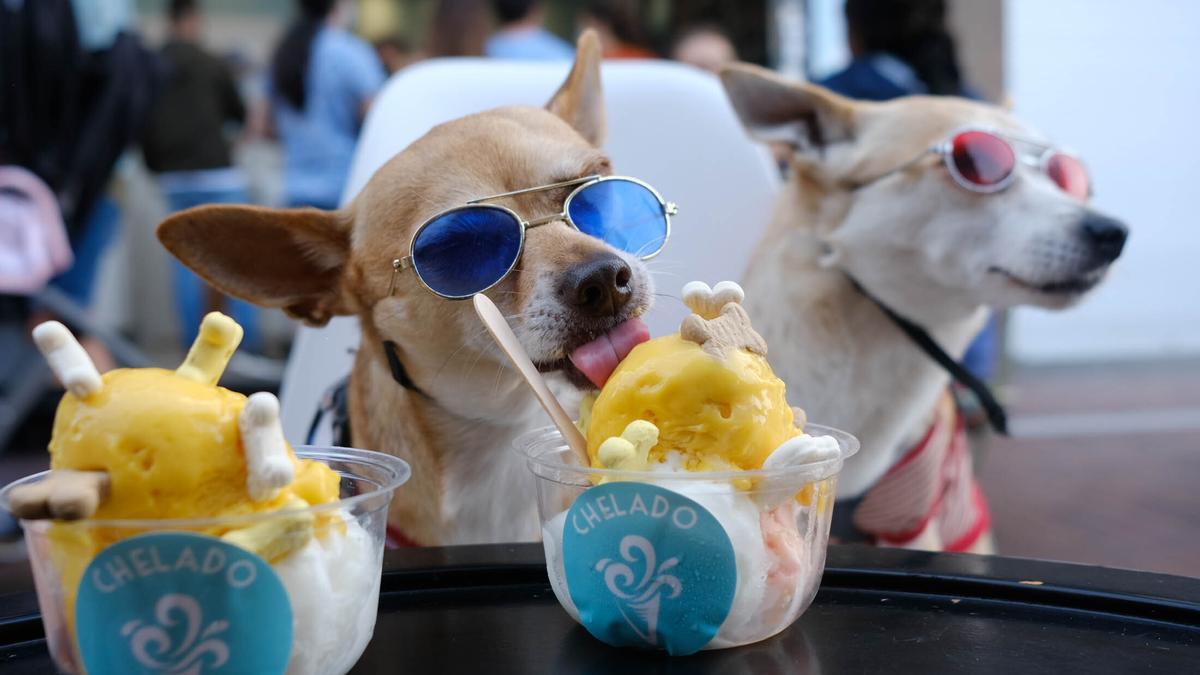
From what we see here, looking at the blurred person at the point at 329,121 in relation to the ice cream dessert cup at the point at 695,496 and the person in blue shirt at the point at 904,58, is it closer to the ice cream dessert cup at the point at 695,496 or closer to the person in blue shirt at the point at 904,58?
the person in blue shirt at the point at 904,58

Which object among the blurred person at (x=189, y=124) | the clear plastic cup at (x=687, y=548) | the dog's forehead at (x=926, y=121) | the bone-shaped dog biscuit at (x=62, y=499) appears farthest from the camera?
the blurred person at (x=189, y=124)

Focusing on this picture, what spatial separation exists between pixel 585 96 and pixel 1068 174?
0.76 m

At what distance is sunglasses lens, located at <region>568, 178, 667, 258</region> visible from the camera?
94cm

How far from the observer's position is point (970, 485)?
1705 millimetres

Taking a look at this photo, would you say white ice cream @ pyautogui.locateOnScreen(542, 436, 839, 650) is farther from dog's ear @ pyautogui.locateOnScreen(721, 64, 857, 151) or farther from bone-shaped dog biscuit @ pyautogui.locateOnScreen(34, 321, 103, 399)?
dog's ear @ pyautogui.locateOnScreen(721, 64, 857, 151)

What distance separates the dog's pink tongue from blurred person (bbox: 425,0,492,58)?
7.39ft

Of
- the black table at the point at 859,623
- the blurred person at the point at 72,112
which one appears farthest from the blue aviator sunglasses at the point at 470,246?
the blurred person at the point at 72,112

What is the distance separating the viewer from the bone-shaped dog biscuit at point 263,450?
0.53 m

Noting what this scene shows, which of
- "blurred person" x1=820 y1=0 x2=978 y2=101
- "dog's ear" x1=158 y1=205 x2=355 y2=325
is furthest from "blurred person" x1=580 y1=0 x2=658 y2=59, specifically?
"dog's ear" x1=158 y1=205 x2=355 y2=325

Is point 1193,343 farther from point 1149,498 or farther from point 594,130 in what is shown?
point 594,130

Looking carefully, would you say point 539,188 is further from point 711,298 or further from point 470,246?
point 711,298

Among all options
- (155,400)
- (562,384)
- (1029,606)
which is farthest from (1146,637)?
(155,400)

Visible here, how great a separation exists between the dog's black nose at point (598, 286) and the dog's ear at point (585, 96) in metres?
0.33

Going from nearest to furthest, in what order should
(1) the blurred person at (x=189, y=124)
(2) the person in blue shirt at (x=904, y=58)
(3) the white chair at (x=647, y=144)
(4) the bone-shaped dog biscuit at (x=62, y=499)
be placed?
1. (4) the bone-shaped dog biscuit at (x=62, y=499)
2. (3) the white chair at (x=647, y=144)
3. (2) the person in blue shirt at (x=904, y=58)
4. (1) the blurred person at (x=189, y=124)
